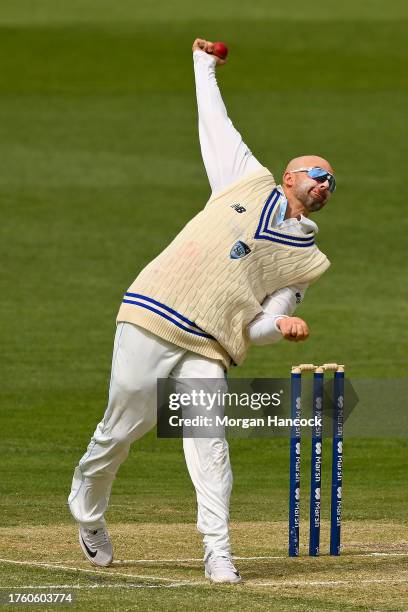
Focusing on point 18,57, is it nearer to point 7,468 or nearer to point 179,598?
point 7,468

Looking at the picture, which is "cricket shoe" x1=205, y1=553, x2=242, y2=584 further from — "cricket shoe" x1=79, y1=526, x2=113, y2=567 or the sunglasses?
the sunglasses

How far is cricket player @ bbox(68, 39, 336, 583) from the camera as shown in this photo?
7.73 meters

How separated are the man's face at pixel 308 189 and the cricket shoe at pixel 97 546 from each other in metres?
1.89

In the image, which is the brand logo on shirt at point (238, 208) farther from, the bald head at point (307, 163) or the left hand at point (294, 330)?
the left hand at point (294, 330)

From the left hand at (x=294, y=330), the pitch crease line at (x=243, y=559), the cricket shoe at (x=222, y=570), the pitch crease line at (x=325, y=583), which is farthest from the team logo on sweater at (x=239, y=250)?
the pitch crease line at (x=243, y=559)

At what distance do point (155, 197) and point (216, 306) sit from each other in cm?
1998


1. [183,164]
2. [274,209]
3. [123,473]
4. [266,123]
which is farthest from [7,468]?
[266,123]

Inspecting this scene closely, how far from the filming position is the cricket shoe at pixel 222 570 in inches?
300

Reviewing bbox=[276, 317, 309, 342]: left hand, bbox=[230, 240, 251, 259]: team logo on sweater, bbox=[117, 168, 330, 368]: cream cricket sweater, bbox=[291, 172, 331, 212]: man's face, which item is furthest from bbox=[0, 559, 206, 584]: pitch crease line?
bbox=[291, 172, 331, 212]: man's face

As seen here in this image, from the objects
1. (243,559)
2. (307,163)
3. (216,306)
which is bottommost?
(243,559)

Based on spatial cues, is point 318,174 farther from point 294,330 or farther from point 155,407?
point 155,407

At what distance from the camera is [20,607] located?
22.4 ft

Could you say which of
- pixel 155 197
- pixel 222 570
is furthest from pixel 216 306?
pixel 155 197

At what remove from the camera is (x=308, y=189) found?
7.97 meters
